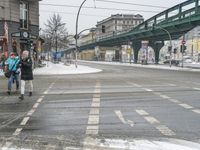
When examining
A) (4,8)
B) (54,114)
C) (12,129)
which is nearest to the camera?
(12,129)

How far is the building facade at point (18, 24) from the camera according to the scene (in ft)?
127

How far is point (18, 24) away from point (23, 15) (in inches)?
74.5

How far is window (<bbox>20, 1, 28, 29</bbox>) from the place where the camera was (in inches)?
1657

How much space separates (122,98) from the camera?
15312 millimetres

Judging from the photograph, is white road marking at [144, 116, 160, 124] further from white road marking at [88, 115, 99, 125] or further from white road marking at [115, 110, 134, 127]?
white road marking at [88, 115, 99, 125]

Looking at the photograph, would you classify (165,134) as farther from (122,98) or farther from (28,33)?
(28,33)

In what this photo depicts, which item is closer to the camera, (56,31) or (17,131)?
(17,131)

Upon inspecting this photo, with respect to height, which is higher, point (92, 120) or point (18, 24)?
point (18, 24)

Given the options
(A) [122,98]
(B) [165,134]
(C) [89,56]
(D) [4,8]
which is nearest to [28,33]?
(D) [4,8]

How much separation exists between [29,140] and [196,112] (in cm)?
556

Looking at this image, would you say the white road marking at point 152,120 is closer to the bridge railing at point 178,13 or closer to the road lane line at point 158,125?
the road lane line at point 158,125

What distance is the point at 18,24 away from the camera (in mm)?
40938

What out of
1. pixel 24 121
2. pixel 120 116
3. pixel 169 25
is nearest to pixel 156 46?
pixel 169 25

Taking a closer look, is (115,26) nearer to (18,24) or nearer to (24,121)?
(18,24)
